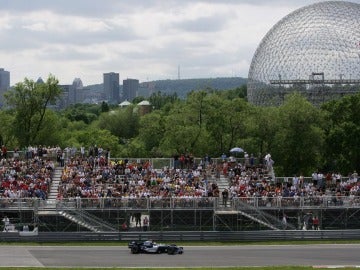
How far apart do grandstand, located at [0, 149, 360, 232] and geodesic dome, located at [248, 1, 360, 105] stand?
53.5 meters

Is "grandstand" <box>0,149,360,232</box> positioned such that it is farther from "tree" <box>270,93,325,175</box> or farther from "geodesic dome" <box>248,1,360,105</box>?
"geodesic dome" <box>248,1,360,105</box>

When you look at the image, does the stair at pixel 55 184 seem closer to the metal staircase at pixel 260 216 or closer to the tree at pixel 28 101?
the metal staircase at pixel 260 216

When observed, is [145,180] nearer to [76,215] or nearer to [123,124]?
[76,215]

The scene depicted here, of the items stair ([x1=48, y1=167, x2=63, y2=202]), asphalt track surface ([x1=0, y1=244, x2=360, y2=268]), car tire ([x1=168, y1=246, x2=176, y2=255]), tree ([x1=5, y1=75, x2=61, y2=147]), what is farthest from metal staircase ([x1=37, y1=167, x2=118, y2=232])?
tree ([x1=5, y1=75, x2=61, y2=147])

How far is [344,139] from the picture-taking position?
80125 millimetres

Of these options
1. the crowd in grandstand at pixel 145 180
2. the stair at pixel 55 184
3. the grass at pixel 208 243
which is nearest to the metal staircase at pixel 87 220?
the crowd in grandstand at pixel 145 180

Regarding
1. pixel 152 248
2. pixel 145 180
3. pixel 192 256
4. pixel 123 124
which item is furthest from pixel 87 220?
pixel 123 124

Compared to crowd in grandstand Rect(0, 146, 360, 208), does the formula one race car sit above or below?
below

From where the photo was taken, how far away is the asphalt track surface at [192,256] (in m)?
46.0

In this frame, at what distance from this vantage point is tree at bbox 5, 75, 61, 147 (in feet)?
294

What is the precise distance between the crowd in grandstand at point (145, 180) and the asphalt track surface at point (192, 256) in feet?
21.7

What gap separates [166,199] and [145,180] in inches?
218

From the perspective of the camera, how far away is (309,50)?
122 meters

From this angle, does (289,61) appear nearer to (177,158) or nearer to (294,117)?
(294,117)
